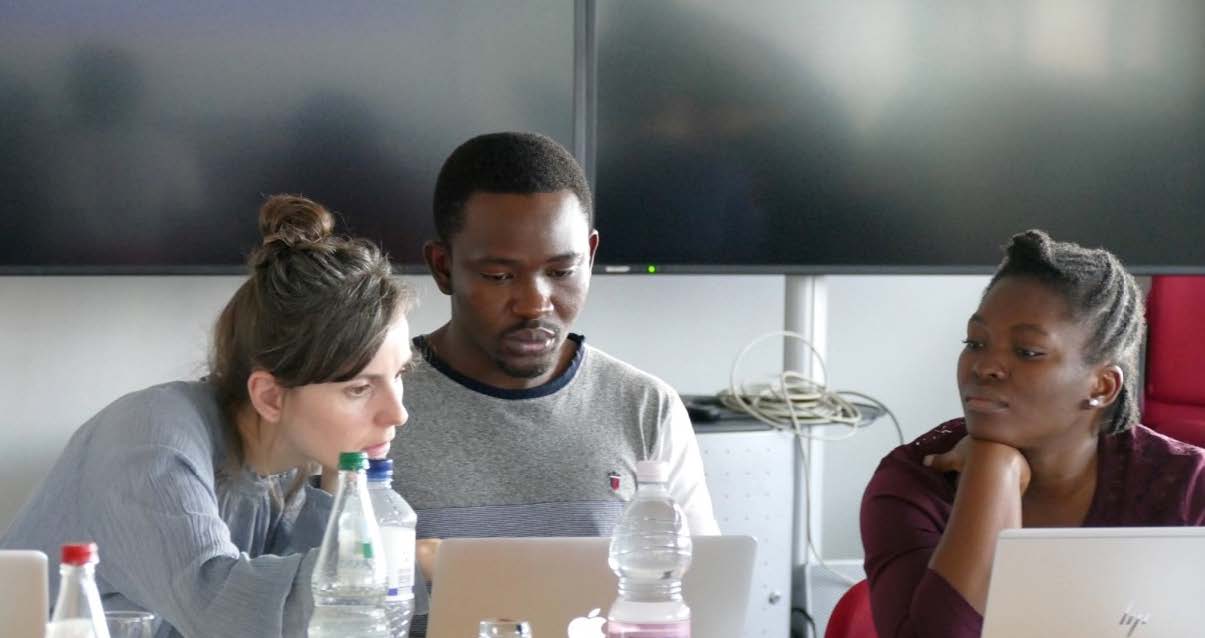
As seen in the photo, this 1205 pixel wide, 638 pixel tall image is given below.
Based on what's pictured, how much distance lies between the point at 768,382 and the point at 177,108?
135 cm

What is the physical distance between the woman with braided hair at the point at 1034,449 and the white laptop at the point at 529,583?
0.54 meters

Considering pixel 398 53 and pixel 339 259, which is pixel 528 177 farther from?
pixel 398 53

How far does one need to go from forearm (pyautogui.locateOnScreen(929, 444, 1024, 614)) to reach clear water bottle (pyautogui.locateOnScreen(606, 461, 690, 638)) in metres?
0.45

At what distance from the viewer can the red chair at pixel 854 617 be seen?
2.11 meters

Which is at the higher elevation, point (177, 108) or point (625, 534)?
point (177, 108)

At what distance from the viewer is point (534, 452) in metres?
2.17

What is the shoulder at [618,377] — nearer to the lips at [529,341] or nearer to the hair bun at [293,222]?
the lips at [529,341]

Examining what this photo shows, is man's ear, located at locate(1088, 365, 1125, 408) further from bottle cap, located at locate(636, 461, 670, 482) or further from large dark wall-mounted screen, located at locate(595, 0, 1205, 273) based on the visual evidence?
large dark wall-mounted screen, located at locate(595, 0, 1205, 273)

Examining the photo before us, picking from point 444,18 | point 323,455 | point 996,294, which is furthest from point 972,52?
point 323,455

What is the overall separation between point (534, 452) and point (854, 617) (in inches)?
18.2

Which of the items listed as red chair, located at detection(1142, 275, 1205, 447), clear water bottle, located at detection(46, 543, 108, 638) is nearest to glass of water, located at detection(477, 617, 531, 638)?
clear water bottle, located at detection(46, 543, 108, 638)

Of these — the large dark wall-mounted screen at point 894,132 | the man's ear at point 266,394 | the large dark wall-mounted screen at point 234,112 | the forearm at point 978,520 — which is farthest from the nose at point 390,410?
the large dark wall-mounted screen at point 894,132

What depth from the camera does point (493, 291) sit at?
83.8 inches

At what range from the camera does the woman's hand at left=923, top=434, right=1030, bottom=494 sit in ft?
6.77
